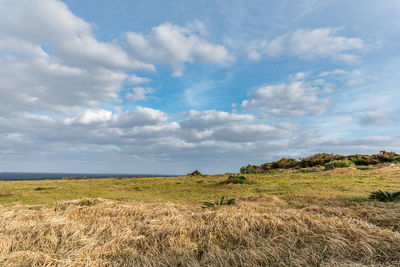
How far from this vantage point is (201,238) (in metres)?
5.32

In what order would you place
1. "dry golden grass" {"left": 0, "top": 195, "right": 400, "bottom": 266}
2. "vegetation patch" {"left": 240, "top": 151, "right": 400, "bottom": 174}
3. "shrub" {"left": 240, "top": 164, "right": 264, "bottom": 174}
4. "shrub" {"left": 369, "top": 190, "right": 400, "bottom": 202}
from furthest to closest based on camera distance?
"shrub" {"left": 240, "top": 164, "right": 264, "bottom": 174} → "vegetation patch" {"left": 240, "top": 151, "right": 400, "bottom": 174} → "shrub" {"left": 369, "top": 190, "right": 400, "bottom": 202} → "dry golden grass" {"left": 0, "top": 195, "right": 400, "bottom": 266}

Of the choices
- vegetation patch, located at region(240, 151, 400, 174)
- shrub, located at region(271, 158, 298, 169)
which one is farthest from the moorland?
shrub, located at region(271, 158, 298, 169)

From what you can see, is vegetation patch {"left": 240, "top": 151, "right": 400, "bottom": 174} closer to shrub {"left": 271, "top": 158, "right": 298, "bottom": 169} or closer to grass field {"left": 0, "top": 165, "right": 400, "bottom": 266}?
shrub {"left": 271, "top": 158, "right": 298, "bottom": 169}

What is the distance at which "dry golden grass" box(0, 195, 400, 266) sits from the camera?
14.0ft

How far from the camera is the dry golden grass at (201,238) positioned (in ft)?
14.0

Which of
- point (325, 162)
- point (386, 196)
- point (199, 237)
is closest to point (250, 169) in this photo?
point (325, 162)

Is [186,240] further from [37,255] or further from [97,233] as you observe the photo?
[37,255]

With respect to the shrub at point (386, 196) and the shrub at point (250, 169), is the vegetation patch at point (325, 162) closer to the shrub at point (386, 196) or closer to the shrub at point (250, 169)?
the shrub at point (250, 169)

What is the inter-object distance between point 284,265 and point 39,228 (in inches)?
222

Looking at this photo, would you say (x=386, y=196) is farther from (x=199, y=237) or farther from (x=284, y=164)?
(x=284, y=164)

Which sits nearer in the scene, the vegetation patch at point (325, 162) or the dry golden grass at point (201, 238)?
the dry golden grass at point (201, 238)

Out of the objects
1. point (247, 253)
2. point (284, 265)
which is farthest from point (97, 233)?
point (284, 265)

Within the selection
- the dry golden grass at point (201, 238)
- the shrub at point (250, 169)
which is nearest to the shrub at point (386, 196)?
the dry golden grass at point (201, 238)

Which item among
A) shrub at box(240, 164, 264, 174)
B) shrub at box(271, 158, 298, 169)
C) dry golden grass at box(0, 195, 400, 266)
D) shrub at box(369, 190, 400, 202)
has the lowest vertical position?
dry golden grass at box(0, 195, 400, 266)
